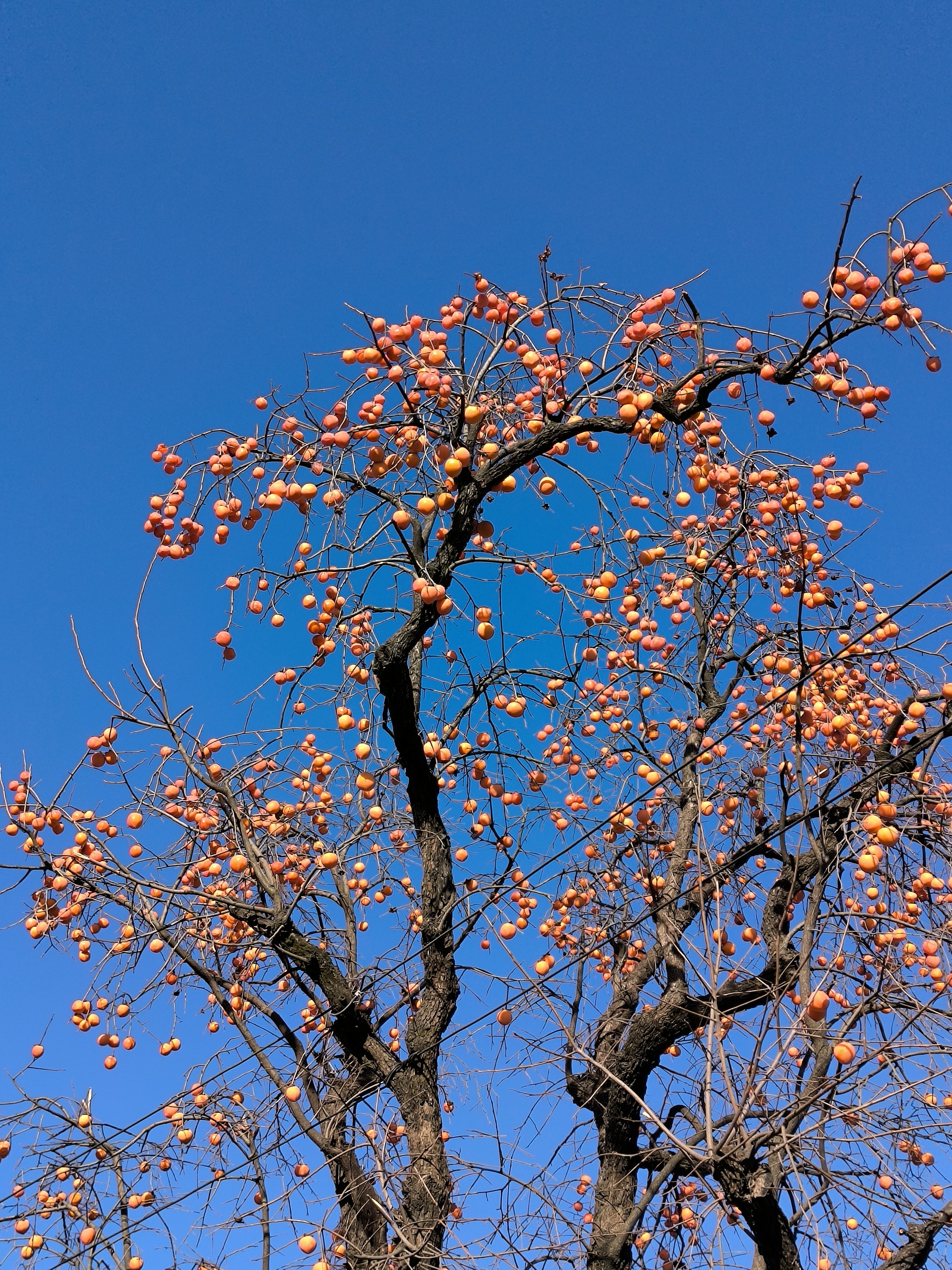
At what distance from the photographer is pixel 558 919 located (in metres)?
5.49

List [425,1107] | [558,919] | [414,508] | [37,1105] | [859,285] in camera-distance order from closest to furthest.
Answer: [859,285] → [425,1107] → [414,508] → [37,1105] → [558,919]

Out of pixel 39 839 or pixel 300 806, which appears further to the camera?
pixel 300 806

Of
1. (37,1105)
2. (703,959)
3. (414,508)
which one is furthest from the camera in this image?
(37,1105)

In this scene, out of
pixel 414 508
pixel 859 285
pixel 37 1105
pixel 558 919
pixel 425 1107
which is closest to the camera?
pixel 859 285

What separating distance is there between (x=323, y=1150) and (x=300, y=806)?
155 cm

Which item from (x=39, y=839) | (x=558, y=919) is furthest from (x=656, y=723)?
(x=39, y=839)

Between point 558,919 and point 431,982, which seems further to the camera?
point 558,919

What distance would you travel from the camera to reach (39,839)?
428 centimetres

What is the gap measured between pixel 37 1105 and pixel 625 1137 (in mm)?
2870

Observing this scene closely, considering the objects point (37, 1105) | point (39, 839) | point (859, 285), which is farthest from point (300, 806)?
point (859, 285)

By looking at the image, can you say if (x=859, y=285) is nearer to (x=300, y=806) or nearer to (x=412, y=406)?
(x=412, y=406)

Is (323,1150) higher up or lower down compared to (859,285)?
lower down

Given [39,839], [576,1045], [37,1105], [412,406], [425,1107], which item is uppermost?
[412,406]

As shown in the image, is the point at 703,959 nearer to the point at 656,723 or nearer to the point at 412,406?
the point at 412,406
